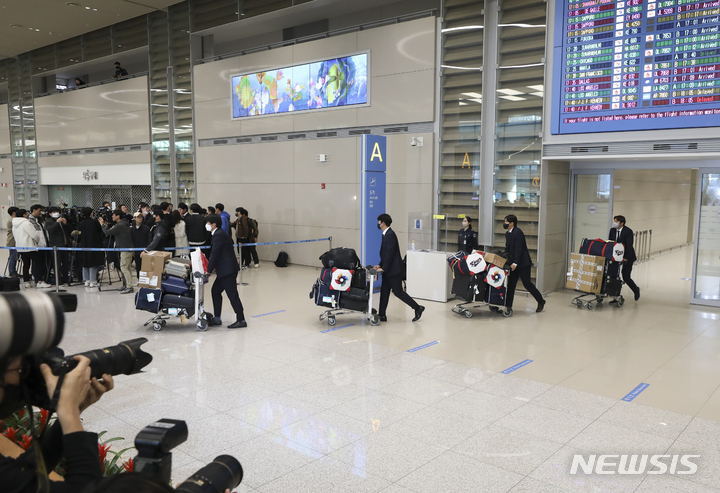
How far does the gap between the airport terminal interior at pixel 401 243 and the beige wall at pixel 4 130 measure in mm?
5862

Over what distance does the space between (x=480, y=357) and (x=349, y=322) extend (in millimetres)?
2350

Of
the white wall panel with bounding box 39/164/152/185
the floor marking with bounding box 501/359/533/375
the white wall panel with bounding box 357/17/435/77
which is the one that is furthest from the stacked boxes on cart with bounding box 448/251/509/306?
the white wall panel with bounding box 39/164/152/185

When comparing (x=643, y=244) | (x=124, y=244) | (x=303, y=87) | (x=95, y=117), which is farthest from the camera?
(x=95, y=117)

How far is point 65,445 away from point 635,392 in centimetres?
504

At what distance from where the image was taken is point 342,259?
25.8 feet

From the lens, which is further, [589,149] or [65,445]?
[589,149]

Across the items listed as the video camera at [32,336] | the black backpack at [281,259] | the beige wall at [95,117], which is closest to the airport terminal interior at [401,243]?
the video camera at [32,336]

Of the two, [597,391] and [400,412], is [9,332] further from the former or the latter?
[597,391]

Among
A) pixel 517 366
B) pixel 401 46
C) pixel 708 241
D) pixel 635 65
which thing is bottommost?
pixel 517 366

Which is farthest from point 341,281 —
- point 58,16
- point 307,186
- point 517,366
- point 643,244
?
point 58,16

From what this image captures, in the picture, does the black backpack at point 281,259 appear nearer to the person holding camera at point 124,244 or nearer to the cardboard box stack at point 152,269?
the person holding camera at point 124,244

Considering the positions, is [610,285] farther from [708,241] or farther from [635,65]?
[635,65]

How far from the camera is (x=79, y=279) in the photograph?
1145 cm

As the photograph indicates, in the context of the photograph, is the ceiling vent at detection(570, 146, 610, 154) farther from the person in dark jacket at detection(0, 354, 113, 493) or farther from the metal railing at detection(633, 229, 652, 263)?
the person in dark jacket at detection(0, 354, 113, 493)
